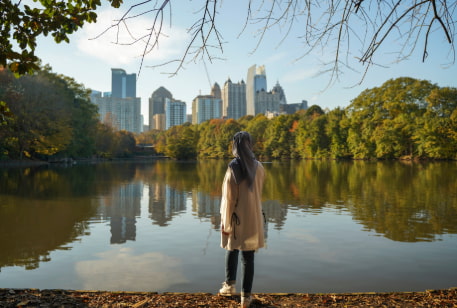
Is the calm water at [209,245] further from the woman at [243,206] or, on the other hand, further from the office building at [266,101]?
the office building at [266,101]

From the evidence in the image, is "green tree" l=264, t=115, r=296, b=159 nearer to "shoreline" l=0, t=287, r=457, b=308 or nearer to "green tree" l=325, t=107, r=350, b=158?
"green tree" l=325, t=107, r=350, b=158

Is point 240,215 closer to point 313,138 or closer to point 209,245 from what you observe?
point 209,245

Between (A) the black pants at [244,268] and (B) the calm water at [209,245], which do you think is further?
(B) the calm water at [209,245]

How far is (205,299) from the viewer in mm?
3549

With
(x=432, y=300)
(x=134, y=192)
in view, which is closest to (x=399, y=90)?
(x=134, y=192)

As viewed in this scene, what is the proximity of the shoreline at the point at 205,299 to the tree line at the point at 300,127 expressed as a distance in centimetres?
2543

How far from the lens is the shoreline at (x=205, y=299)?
3344 millimetres

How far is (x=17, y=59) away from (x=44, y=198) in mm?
10083

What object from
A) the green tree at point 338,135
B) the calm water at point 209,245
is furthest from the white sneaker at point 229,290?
the green tree at point 338,135

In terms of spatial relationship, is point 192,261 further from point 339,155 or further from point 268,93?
point 268,93

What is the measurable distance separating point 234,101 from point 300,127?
8156 cm

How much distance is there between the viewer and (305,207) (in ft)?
34.9

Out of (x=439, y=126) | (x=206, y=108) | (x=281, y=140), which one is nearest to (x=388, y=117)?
(x=439, y=126)

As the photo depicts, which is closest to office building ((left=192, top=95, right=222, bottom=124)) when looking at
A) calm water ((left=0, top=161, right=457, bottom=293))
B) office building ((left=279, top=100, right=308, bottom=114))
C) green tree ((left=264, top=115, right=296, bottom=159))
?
office building ((left=279, top=100, right=308, bottom=114))
